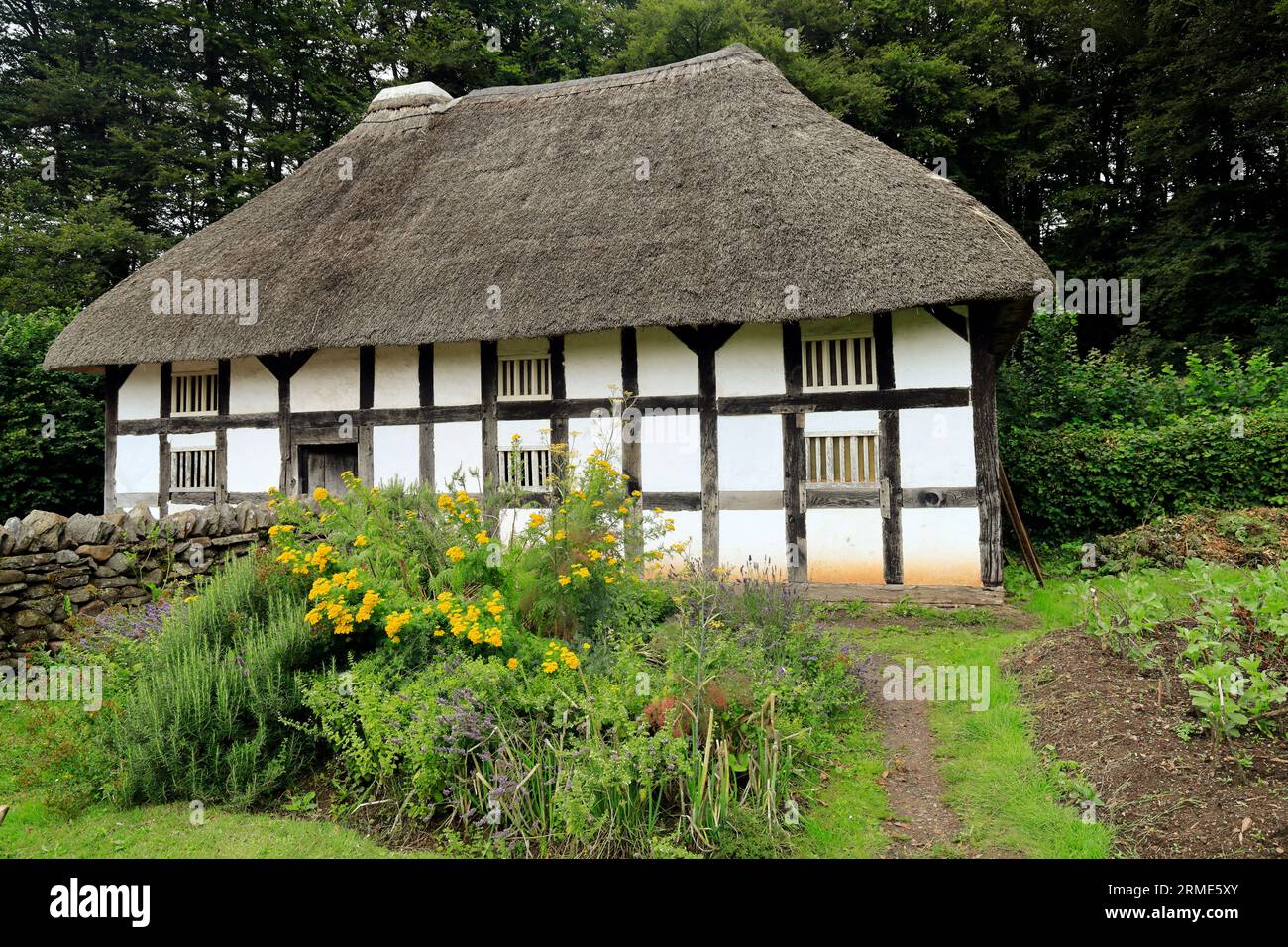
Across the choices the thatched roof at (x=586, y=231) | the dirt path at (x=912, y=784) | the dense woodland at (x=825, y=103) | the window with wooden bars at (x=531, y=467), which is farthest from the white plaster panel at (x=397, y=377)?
the dense woodland at (x=825, y=103)

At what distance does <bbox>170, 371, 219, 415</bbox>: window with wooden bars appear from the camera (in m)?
11.4

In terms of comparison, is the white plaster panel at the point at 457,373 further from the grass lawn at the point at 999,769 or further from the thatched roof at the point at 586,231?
the grass lawn at the point at 999,769

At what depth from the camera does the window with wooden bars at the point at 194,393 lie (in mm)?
11430

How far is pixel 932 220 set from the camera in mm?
8523

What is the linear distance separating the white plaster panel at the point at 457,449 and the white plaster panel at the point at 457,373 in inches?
12.8

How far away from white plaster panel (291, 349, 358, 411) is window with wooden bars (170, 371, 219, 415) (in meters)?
1.45

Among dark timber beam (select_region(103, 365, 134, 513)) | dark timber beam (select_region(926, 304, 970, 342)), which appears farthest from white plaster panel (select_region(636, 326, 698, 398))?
dark timber beam (select_region(103, 365, 134, 513))

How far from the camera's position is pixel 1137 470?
9906 millimetres

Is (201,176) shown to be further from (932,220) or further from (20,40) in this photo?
(932,220)

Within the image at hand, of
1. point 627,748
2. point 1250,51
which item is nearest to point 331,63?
point 1250,51

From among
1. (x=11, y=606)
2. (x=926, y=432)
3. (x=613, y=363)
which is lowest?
(x=11, y=606)

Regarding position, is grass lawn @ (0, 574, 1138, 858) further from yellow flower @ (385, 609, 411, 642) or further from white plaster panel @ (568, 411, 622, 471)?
white plaster panel @ (568, 411, 622, 471)
